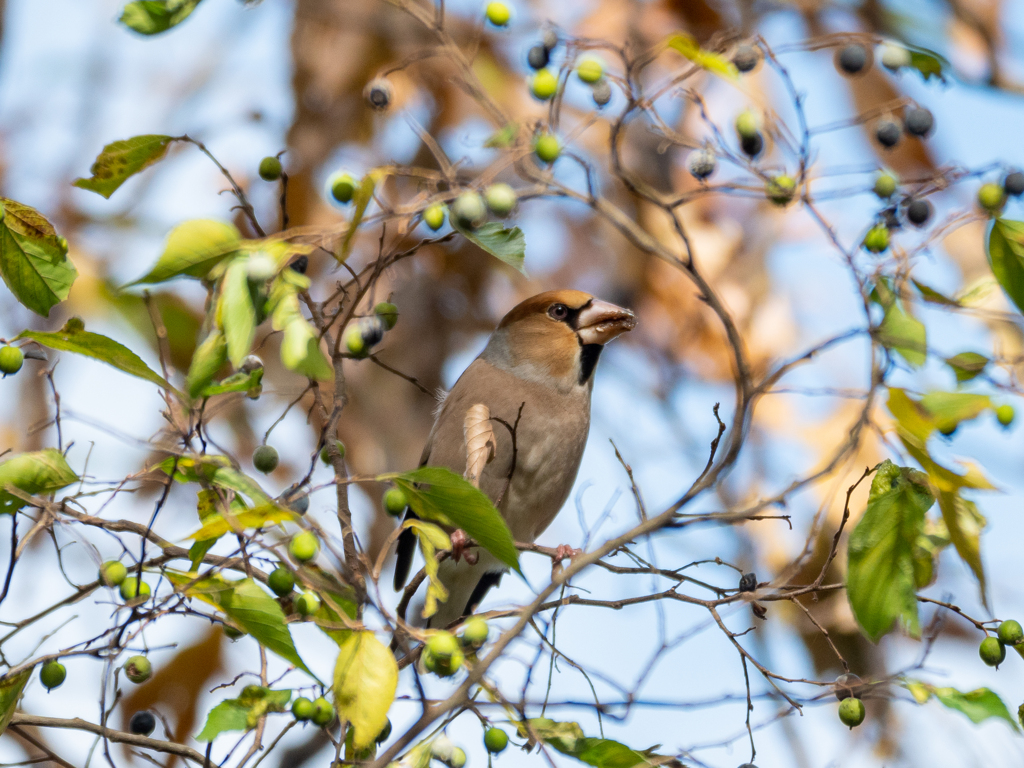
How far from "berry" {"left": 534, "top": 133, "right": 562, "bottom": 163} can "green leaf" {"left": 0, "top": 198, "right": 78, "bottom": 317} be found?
3.17 ft

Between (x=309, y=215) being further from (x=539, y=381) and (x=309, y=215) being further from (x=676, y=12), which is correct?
(x=676, y=12)

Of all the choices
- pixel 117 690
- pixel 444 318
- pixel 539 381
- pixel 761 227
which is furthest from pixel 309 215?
pixel 117 690

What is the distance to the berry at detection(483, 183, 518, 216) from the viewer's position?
81.2 inches

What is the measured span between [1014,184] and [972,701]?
1063mm

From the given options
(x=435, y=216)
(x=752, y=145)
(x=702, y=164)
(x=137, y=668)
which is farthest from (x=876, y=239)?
(x=137, y=668)

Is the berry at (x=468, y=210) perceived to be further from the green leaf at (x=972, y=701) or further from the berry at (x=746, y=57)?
the green leaf at (x=972, y=701)

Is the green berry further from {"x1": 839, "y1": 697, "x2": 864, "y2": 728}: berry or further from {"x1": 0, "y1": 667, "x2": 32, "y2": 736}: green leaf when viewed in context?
{"x1": 839, "y1": 697, "x2": 864, "y2": 728}: berry

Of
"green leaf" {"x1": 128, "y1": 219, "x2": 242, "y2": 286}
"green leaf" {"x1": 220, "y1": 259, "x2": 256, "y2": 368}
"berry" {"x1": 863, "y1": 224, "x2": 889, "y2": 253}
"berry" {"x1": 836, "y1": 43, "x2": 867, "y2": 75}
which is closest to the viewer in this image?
"green leaf" {"x1": 220, "y1": 259, "x2": 256, "y2": 368}

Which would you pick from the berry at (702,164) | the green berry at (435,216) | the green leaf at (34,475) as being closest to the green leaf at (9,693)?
the green leaf at (34,475)

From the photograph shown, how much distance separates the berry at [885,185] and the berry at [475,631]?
4.08 feet

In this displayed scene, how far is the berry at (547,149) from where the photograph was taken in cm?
219

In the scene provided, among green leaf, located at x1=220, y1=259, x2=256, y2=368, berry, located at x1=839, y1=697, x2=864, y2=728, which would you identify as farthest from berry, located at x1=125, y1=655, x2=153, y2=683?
berry, located at x1=839, y1=697, x2=864, y2=728

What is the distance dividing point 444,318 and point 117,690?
373 centimetres

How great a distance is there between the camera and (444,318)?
5684 mm
